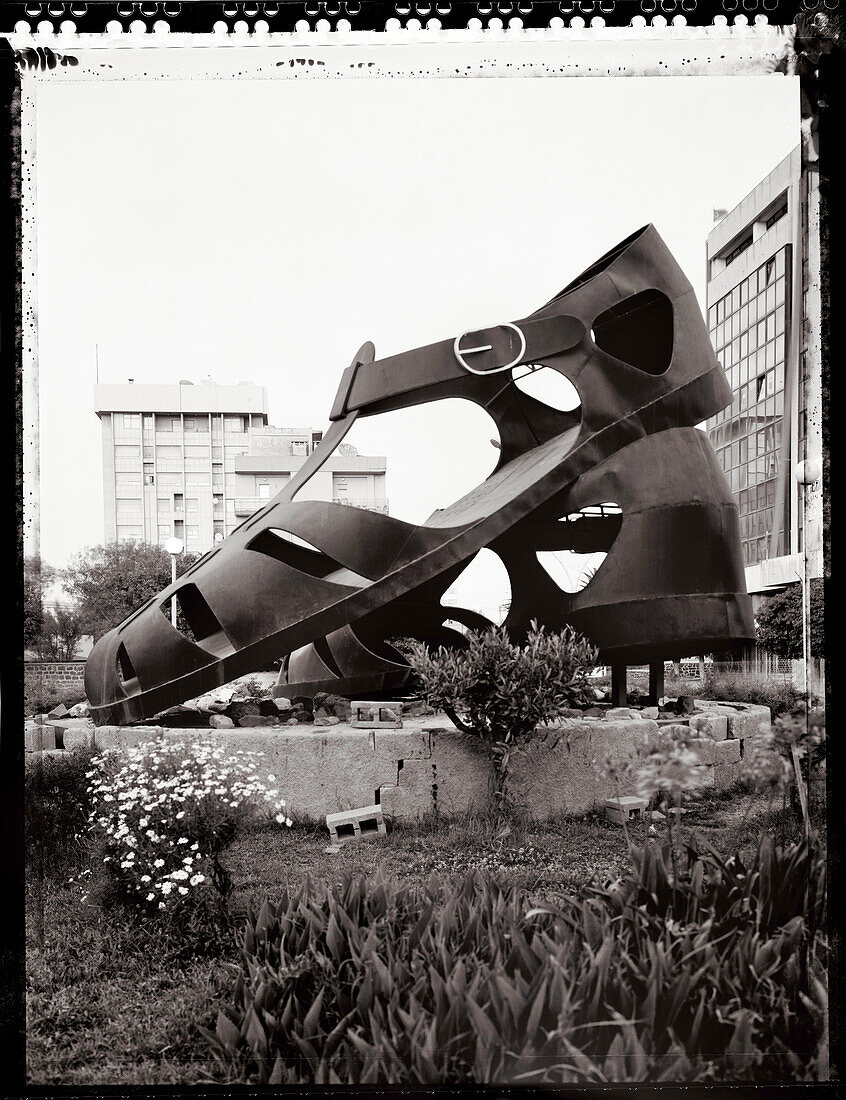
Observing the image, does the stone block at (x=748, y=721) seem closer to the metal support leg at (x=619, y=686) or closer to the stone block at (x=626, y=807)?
the stone block at (x=626, y=807)

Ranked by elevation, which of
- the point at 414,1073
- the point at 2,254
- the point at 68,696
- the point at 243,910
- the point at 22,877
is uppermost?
the point at 2,254

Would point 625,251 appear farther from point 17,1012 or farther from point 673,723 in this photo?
point 17,1012

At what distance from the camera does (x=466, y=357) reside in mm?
5484

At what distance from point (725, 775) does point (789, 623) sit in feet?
2.83

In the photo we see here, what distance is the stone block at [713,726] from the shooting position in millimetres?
5391

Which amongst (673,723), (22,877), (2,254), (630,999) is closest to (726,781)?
(673,723)

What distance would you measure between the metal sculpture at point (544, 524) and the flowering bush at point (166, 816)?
697 mm

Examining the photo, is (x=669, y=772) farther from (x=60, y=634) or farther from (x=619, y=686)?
(x=60, y=634)

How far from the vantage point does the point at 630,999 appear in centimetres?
325

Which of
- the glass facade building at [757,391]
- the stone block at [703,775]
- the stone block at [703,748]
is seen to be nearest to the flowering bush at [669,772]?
the stone block at [703,775]

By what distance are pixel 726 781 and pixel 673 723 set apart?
893 mm

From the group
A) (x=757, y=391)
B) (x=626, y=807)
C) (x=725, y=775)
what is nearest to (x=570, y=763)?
(x=626, y=807)

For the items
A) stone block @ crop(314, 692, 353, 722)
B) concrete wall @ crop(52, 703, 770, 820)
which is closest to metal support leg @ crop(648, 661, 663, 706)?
concrete wall @ crop(52, 703, 770, 820)

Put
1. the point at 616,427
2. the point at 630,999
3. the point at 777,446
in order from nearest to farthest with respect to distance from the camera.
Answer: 1. the point at 630,999
2. the point at 777,446
3. the point at 616,427
